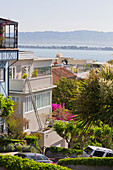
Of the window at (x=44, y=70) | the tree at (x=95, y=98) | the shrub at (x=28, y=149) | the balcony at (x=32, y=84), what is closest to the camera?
the tree at (x=95, y=98)

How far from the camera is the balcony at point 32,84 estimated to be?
31016 mm

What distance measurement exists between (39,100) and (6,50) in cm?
727

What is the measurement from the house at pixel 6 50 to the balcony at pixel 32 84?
151 cm

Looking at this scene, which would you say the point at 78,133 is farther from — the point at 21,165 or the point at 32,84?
the point at 21,165

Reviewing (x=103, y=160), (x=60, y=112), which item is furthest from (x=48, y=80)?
(x=103, y=160)

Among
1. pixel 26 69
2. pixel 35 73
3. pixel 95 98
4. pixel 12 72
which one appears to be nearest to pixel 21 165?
pixel 95 98

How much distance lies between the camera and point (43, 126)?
3428cm

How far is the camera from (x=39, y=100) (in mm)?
33750

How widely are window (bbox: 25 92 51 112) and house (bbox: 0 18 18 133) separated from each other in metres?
2.57

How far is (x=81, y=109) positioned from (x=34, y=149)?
42.9ft

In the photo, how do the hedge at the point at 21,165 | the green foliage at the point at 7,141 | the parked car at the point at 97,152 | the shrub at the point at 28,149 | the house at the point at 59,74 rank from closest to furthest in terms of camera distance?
the hedge at the point at 21,165, the parked car at the point at 97,152, the shrub at the point at 28,149, the green foliage at the point at 7,141, the house at the point at 59,74

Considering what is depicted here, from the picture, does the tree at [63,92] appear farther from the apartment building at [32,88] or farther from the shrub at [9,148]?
the shrub at [9,148]

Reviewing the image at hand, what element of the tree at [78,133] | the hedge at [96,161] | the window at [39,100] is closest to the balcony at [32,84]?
the window at [39,100]

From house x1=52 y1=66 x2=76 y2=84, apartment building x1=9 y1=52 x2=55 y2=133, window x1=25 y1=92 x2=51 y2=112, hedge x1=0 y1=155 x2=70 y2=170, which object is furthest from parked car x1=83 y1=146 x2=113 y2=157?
house x1=52 y1=66 x2=76 y2=84
